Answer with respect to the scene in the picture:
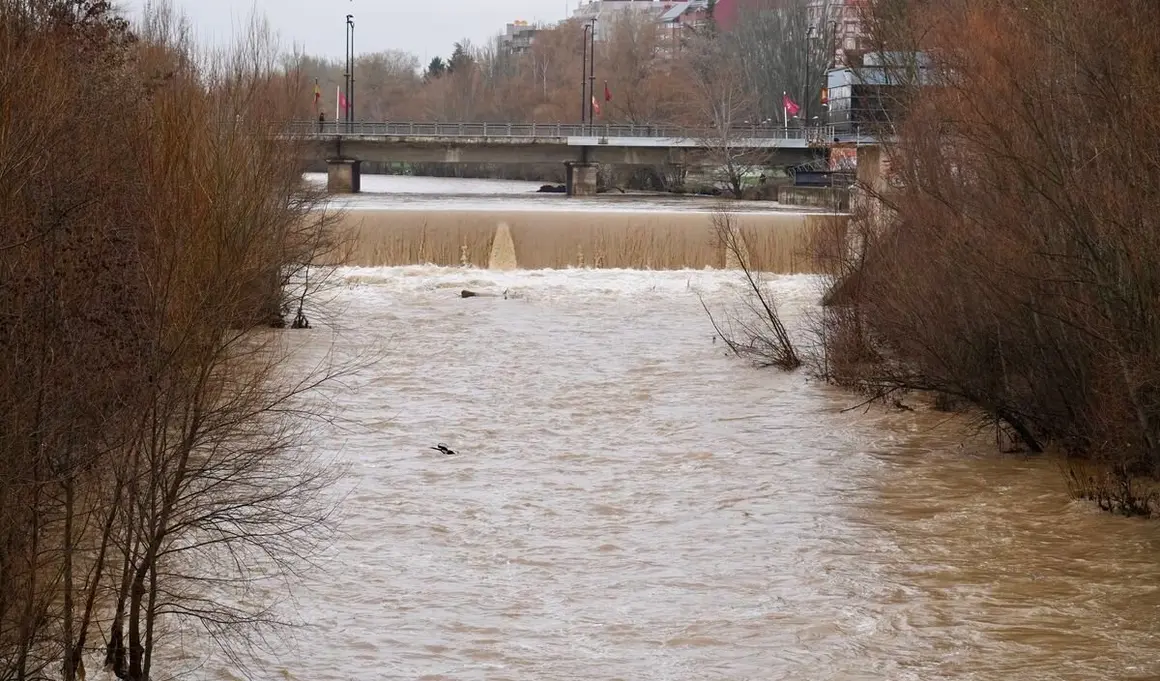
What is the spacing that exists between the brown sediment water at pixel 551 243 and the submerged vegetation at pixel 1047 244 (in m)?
19.8

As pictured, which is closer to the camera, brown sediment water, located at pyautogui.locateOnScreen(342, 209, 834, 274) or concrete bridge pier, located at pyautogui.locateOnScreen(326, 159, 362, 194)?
brown sediment water, located at pyautogui.locateOnScreen(342, 209, 834, 274)

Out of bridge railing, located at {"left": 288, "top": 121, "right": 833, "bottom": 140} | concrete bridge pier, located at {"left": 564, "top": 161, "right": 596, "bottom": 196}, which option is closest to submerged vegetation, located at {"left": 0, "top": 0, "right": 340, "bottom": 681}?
bridge railing, located at {"left": 288, "top": 121, "right": 833, "bottom": 140}

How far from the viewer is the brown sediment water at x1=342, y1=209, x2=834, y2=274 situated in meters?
37.7

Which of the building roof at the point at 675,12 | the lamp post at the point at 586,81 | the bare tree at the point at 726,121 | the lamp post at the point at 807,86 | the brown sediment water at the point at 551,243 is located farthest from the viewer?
the building roof at the point at 675,12

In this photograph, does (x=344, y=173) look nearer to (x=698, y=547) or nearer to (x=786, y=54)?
(x=786, y=54)

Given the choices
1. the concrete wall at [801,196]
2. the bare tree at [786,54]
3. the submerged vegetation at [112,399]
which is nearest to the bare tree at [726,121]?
the bare tree at [786,54]

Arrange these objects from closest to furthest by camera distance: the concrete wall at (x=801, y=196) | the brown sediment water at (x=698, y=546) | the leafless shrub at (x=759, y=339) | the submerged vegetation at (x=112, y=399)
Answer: the submerged vegetation at (x=112, y=399) < the brown sediment water at (x=698, y=546) < the leafless shrub at (x=759, y=339) < the concrete wall at (x=801, y=196)

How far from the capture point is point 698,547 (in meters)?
12.4

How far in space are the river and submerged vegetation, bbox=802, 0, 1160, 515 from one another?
72 cm

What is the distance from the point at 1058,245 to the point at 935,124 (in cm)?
473

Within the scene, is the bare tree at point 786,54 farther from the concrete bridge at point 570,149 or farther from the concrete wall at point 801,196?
the concrete wall at point 801,196

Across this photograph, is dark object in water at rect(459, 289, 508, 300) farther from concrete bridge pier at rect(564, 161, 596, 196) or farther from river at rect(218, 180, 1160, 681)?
concrete bridge pier at rect(564, 161, 596, 196)

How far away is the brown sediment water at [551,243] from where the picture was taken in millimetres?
37656

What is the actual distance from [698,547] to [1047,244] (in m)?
4.41
